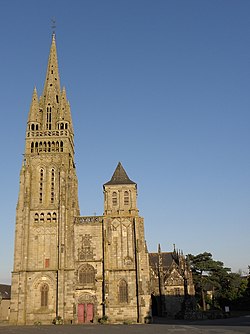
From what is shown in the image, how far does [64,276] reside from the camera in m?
45.5

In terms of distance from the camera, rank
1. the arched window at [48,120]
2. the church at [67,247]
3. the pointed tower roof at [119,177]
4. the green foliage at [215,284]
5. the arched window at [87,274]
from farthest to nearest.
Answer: the green foliage at [215,284], the arched window at [48,120], the pointed tower roof at [119,177], the arched window at [87,274], the church at [67,247]

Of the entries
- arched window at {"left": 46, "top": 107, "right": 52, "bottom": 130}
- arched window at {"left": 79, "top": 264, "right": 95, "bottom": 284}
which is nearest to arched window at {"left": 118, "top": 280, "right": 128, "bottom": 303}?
arched window at {"left": 79, "top": 264, "right": 95, "bottom": 284}

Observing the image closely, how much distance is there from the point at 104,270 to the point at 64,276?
4.93 meters

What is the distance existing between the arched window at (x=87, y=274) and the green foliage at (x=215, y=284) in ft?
83.7

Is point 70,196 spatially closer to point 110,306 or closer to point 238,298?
point 110,306

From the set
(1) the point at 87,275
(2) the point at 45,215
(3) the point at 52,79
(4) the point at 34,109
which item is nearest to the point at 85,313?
(1) the point at 87,275

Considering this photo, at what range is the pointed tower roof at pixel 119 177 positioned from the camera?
171ft

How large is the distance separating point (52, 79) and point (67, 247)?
26.9m

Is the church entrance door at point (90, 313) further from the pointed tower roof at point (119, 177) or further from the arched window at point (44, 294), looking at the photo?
the pointed tower roof at point (119, 177)

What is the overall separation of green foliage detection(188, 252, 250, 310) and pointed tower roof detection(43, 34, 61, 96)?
3985cm

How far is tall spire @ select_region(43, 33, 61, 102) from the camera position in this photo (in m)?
57.4

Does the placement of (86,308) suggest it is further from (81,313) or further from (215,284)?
(215,284)

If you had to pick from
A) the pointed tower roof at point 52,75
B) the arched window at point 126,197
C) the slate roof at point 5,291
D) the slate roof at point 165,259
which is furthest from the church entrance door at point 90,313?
the pointed tower roof at point 52,75

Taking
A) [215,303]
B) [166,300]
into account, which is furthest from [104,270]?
[215,303]
